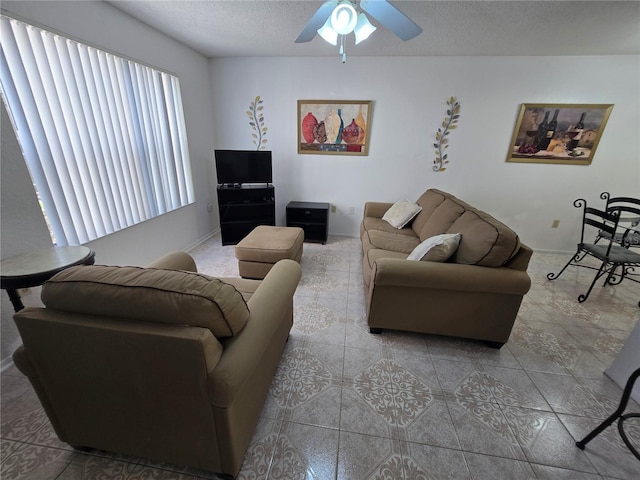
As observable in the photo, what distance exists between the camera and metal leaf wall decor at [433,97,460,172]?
3.26 m

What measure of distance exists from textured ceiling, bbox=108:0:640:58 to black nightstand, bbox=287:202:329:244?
1.86 m

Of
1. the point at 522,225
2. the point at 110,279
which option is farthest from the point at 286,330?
the point at 522,225

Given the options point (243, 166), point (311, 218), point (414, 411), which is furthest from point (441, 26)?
point (414, 411)

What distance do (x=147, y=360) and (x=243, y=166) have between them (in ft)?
9.72

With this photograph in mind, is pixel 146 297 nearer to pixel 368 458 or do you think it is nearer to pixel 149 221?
pixel 368 458

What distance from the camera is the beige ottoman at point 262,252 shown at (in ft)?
7.91

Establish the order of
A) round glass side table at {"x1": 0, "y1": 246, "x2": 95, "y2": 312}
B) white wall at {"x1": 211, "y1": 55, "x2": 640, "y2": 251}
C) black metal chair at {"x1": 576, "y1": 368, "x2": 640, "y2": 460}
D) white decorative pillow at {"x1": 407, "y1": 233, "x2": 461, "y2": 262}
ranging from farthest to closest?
white wall at {"x1": 211, "y1": 55, "x2": 640, "y2": 251} < white decorative pillow at {"x1": 407, "y1": 233, "x2": 461, "y2": 262} < round glass side table at {"x1": 0, "y1": 246, "x2": 95, "y2": 312} < black metal chair at {"x1": 576, "y1": 368, "x2": 640, "y2": 460}

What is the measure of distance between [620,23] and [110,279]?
13.0ft

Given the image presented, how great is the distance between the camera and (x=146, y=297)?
809 mm

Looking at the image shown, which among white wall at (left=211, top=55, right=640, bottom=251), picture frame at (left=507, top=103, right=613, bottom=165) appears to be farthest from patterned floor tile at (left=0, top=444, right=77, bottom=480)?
picture frame at (left=507, top=103, right=613, bottom=165)

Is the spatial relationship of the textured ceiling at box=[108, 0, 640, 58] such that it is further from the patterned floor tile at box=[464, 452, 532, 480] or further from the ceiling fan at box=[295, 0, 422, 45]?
the patterned floor tile at box=[464, 452, 532, 480]

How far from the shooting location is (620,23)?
2.15 m

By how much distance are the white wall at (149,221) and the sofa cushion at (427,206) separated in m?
2.83

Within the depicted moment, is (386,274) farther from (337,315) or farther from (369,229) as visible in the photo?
(369,229)
